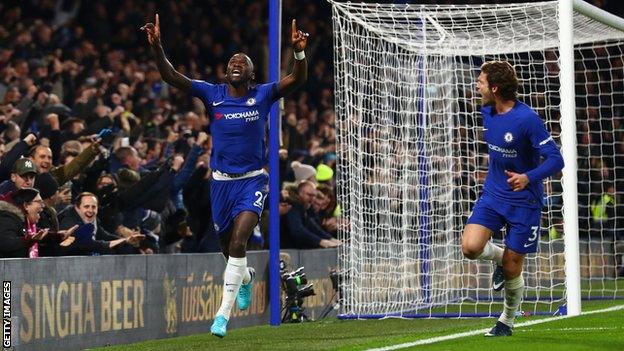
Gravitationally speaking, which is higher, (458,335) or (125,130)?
(125,130)

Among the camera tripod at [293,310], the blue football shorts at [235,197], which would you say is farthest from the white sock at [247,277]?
the camera tripod at [293,310]

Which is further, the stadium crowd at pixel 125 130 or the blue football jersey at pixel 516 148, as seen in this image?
the stadium crowd at pixel 125 130

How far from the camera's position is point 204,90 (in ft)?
36.2

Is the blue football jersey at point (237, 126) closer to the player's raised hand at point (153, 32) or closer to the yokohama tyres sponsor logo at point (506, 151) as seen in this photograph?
the player's raised hand at point (153, 32)

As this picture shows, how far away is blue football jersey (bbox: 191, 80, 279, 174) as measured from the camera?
10.9 meters

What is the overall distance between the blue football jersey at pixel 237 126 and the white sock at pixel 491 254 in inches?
74.3

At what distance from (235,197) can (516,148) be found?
2208 millimetres

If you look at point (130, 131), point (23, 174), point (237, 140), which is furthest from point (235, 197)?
point (130, 131)

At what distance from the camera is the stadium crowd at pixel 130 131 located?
1246 cm

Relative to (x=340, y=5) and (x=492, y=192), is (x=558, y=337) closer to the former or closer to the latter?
(x=492, y=192)

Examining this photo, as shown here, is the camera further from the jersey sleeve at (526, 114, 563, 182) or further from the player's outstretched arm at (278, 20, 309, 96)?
the jersey sleeve at (526, 114, 563, 182)

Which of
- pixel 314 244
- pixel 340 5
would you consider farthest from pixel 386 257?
pixel 340 5

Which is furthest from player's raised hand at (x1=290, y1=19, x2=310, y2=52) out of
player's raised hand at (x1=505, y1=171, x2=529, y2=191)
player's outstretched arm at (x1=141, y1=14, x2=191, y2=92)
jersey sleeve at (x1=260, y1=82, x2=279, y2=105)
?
player's raised hand at (x1=505, y1=171, x2=529, y2=191)

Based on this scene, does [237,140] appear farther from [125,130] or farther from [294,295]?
[125,130]
